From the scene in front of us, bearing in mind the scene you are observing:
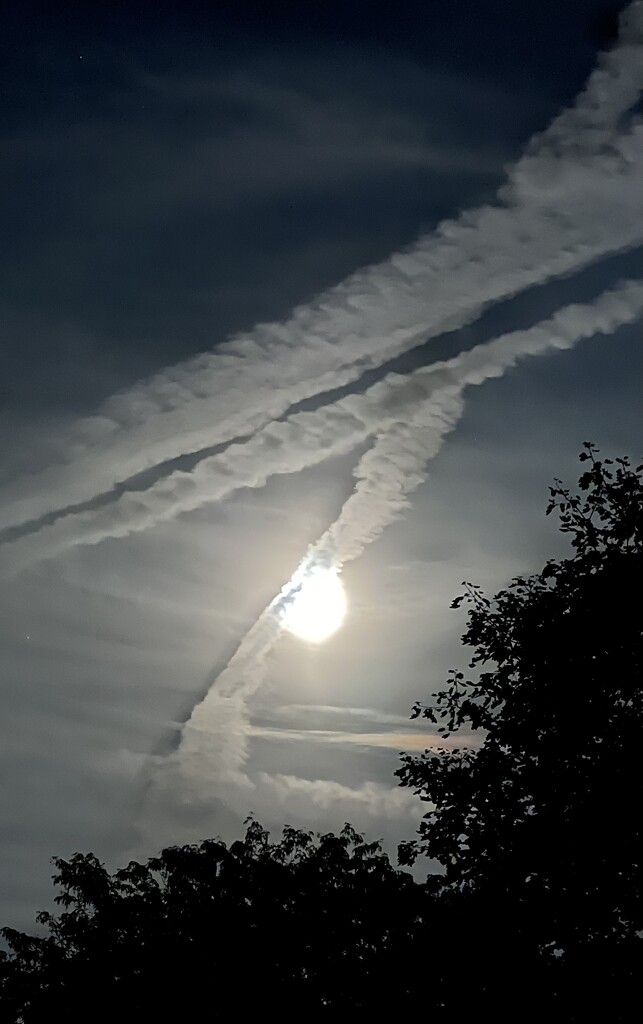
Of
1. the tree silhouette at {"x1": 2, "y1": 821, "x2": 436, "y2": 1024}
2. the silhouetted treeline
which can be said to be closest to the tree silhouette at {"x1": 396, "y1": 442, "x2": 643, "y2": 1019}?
the silhouetted treeline

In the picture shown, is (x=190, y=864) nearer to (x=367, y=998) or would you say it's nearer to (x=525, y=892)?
(x=367, y=998)

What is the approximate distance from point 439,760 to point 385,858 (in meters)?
21.8

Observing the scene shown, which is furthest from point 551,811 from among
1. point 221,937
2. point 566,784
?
point 221,937

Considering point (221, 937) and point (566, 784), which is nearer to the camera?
point (566, 784)

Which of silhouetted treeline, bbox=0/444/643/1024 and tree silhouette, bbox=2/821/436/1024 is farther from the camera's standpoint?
tree silhouette, bbox=2/821/436/1024

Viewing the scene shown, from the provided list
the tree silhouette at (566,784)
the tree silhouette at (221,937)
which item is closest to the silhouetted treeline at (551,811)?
the tree silhouette at (566,784)

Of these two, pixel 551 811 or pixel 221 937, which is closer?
pixel 551 811

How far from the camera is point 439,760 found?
80.1 ft

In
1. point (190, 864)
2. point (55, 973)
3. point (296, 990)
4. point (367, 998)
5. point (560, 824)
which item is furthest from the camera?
point (190, 864)

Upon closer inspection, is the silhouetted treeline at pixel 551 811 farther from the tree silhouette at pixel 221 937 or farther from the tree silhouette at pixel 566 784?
the tree silhouette at pixel 221 937

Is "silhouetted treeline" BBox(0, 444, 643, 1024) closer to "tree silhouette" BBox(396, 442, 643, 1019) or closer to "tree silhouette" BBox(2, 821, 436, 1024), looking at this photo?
"tree silhouette" BBox(396, 442, 643, 1019)

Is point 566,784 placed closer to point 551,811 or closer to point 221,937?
point 551,811

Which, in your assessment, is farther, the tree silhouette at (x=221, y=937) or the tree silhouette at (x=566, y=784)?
the tree silhouette at (x=221, y=937)

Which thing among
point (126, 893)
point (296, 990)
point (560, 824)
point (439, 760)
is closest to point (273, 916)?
point (296, 990)
